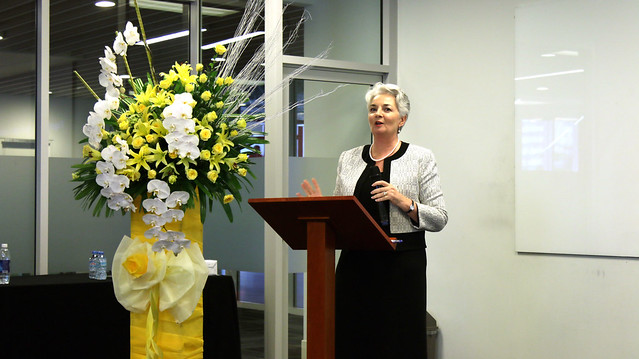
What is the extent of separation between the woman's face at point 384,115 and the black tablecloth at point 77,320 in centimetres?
123

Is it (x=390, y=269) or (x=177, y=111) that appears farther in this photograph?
(x=390, y=269)

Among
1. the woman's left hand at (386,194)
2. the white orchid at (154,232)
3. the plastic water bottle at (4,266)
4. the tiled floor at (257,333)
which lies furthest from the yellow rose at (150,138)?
the tiled floor at (257,333)

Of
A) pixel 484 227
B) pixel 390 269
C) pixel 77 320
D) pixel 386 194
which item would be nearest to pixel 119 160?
pixel 386 194

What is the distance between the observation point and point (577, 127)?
185 inches

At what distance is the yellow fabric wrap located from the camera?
199 cm

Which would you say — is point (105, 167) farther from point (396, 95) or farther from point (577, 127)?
point (577, 127)

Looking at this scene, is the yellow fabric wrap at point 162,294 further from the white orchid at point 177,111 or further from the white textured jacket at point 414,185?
the white textured jacket at point 414,185

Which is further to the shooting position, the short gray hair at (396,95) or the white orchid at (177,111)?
the short gray hair at (396,95)

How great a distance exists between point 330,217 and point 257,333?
3051 mm

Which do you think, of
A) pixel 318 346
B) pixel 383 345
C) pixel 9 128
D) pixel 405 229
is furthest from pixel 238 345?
pixel 9 128

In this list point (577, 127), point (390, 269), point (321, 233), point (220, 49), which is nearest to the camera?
point (220, 49)

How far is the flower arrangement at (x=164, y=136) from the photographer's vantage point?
1.94 m

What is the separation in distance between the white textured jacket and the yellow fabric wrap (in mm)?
1340

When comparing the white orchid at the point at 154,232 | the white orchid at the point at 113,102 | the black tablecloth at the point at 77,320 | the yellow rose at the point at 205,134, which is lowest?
the black tablecloth at the point at 77,320
